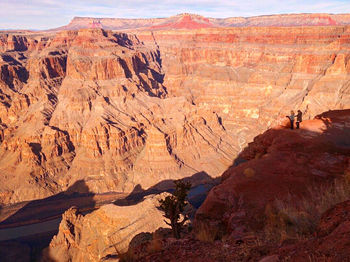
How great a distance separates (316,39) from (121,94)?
61839 mm

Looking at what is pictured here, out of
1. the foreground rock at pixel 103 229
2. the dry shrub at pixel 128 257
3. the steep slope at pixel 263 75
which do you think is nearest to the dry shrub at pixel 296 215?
the dry shrub at pixel 128 257

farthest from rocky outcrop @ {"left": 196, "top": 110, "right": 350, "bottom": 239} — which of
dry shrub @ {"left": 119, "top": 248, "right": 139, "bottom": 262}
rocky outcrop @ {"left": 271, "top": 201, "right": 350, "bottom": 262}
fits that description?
dry shrub @ {"left": 119, "top": 248, "right": 139, "bottom": 262}

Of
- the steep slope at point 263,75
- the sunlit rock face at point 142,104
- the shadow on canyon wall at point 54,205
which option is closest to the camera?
the shadow on canyon wall at point 54,205

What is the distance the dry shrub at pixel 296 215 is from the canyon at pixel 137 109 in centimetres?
2158

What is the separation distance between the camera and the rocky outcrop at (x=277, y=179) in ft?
40.2

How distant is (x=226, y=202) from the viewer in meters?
13.5

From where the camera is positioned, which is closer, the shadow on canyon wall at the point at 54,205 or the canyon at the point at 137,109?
the shadow on canyon wall at the point at 54,205

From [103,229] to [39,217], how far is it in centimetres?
2631

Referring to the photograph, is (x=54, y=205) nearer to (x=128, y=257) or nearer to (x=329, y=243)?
(x=128, y=257)

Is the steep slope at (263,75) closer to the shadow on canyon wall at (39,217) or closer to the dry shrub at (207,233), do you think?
the shadow on canyon wall at (39,217)

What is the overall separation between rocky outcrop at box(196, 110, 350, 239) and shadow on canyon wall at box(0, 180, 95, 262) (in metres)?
37.4

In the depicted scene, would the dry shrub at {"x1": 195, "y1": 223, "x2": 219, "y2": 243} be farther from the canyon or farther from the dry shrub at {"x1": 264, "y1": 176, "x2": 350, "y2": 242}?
the canyon

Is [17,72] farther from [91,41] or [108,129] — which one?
[108,129]

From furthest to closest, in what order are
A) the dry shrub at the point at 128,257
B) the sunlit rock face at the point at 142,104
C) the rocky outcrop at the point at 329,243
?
the sunlit rock face at the point at 142,104 < the dry shrub at the point at 128,257 < the rocky outcrop at the point at 329,243
